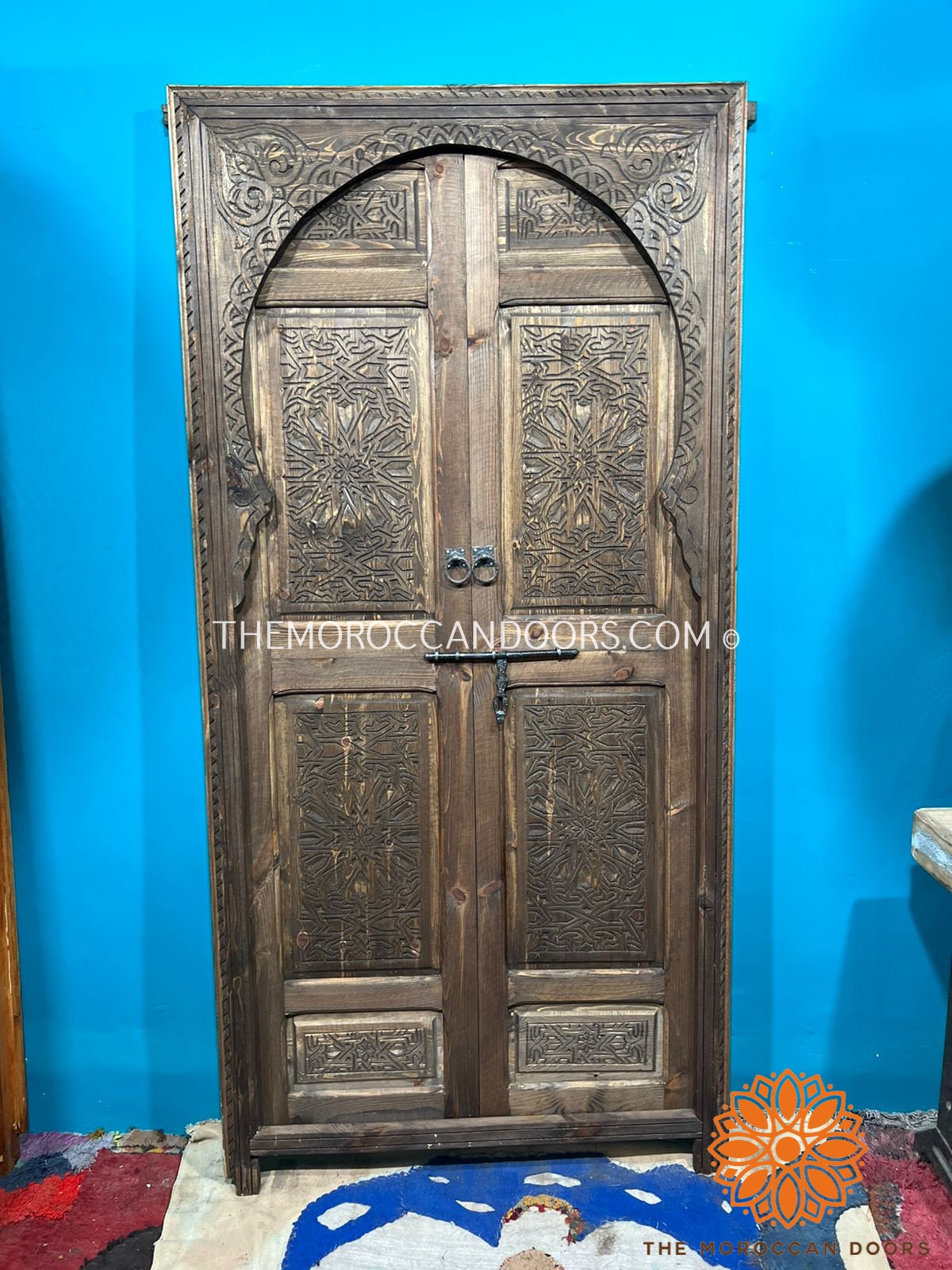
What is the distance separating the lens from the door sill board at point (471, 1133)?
210cm

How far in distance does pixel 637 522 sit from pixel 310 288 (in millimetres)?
856

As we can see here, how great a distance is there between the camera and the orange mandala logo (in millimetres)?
2018

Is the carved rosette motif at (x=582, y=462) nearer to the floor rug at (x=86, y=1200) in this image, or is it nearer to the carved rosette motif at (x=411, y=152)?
the carved rosette motif at (x=411, y=152)

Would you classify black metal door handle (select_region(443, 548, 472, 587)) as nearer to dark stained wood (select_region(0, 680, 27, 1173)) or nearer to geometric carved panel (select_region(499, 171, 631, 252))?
geometric carved panel (select_region(499, 171, 631, 252))

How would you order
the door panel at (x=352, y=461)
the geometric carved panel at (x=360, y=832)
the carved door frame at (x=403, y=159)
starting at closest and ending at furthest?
1. the carved door frame at (x=403, y=159)
2. the door panel at (x=352, y=461)
3. the geometric carved panel at (x=360, y=832)

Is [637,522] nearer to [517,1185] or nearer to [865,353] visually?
[865,353]

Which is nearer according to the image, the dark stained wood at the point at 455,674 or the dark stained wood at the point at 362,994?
the dark stained wood at the point at 455,674

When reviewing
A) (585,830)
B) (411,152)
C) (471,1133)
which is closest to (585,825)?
(585,830)

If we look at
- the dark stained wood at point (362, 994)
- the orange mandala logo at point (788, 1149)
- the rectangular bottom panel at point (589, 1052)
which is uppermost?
the dark stained wood at point (362, 994)

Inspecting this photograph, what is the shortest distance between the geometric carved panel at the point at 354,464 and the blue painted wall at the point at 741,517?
27 cm

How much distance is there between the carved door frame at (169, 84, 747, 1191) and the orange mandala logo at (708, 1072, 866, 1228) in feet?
2.80

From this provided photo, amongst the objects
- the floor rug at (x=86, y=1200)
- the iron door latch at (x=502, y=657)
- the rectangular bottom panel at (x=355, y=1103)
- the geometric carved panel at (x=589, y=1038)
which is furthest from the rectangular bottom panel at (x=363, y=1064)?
the iron door latch at (x=502, y=657)

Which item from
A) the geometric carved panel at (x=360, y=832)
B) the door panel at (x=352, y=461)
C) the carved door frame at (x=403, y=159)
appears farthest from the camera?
the geometric carved panel at (x=360, y=832)

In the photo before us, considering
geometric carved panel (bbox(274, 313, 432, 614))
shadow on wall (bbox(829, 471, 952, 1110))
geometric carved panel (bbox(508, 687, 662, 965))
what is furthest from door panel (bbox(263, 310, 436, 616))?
shadow on wall (bbox(829, 471, 952, 1110))
